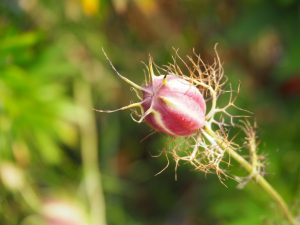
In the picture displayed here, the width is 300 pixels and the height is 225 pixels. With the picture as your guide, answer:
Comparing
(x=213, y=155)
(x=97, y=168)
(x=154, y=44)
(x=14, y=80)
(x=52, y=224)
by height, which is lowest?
(x=213, y=155)

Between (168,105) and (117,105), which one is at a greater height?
(117,105)

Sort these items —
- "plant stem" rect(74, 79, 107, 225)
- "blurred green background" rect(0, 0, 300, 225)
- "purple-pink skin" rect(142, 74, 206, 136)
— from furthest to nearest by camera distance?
"plant stem" rect(74, 79, 107, 225), "blurred green background" rect(0, 0, 300, 225), "purple-pink skin" rect(142, 74, 206, 136)

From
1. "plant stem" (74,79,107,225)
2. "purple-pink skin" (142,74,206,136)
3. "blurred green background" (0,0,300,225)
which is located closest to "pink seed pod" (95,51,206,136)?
"purple-pink skin" (142,74,206,136)

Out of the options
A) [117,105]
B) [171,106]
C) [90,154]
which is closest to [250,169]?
[171,106]

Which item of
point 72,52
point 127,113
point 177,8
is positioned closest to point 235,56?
point 177,8

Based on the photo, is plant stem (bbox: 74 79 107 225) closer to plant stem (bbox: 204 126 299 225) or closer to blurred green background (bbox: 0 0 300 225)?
blurred green background (bbox: 0 0 300 225)

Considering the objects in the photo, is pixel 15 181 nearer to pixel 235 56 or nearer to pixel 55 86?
pixel 55 86

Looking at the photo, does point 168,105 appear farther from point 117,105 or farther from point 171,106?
point 117,105
